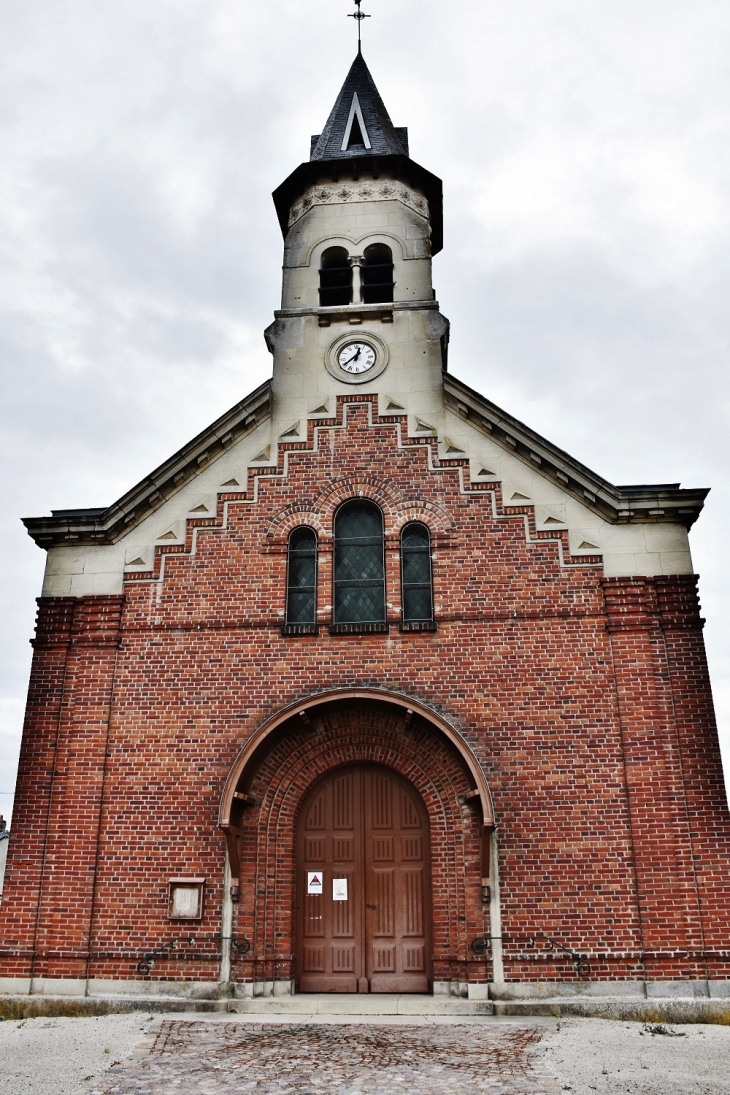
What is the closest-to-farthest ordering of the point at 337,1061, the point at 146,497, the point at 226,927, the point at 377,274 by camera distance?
the point at 337,1061
the point at 226,927
the point at 146,497
the point at 377,274

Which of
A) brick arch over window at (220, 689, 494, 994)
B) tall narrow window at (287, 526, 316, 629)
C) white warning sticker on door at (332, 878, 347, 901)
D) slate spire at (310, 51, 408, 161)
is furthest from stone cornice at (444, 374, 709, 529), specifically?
white warning sticker on door at (332, 878, 347, 901)

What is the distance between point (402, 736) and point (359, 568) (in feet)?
8.91

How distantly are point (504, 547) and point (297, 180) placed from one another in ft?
28.4

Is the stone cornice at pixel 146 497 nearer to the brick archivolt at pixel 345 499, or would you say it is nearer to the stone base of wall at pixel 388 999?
the brick archivolt at pixel 345 499

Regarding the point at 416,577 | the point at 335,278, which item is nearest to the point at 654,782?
the point at 416,577

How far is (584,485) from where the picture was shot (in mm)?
13945

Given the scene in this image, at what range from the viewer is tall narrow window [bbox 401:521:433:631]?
45.5 feet

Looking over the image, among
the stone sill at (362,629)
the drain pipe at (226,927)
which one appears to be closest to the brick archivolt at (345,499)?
the stone sill at (362,629)

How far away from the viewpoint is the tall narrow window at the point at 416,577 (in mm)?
13859

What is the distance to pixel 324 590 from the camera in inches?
552

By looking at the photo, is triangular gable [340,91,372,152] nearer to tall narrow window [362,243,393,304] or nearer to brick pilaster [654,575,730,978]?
tall narrow window [362,243,393,304]

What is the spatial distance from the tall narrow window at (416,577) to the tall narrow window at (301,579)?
1433 millimetres

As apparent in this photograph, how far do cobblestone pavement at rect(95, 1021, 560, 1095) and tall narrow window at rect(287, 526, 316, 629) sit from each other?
565 cm

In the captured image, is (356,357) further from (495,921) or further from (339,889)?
(495,921)
